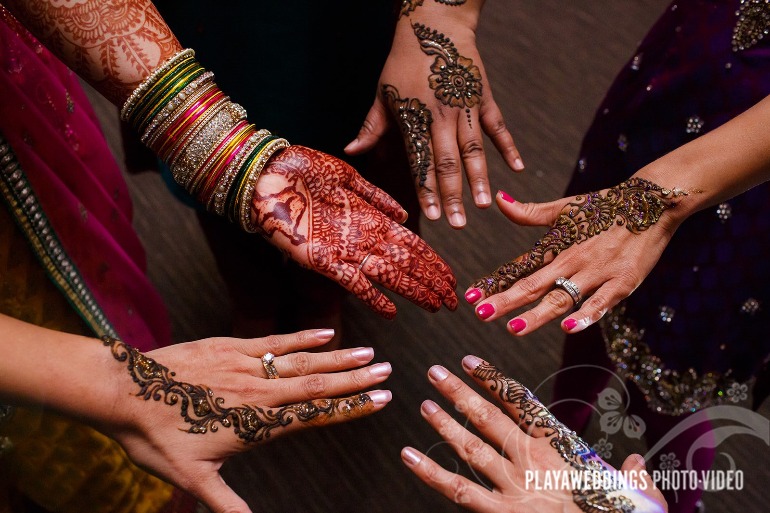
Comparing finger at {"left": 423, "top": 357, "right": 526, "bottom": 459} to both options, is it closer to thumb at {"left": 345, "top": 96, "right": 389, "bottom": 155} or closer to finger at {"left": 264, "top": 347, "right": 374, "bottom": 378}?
finger at {"left": 264, "top": 347, "right": 374, "bottom": 378}

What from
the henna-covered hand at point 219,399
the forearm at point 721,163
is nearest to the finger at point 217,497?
the henna-covered hand at point 219,399

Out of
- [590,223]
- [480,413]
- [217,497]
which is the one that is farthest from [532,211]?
[217,497]

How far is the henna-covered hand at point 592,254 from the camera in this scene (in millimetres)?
827

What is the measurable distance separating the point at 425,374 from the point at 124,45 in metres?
0.79

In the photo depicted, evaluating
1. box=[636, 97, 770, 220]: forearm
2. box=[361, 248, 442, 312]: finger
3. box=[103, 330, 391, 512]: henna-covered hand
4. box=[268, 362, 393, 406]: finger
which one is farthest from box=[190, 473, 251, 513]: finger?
box=[636, 97, 770, 220]: forearm

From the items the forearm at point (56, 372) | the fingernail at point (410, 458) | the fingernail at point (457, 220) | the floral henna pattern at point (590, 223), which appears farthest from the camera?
the fingernail at point (457, 220)

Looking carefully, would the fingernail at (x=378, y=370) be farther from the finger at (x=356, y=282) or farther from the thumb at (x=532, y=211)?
the thumb at (x=532, y=211)

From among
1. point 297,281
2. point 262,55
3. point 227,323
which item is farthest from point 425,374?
point 262,55

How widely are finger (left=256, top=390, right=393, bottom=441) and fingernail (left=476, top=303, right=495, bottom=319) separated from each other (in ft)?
0.56

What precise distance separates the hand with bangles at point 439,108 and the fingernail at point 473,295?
0.14m

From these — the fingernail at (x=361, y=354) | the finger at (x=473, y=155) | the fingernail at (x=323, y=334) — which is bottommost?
the fingernail at (x=361, y=354)

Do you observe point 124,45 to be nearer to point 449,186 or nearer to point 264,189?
point 264,189

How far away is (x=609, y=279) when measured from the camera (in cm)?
84

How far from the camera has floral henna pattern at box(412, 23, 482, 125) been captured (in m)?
0.99
